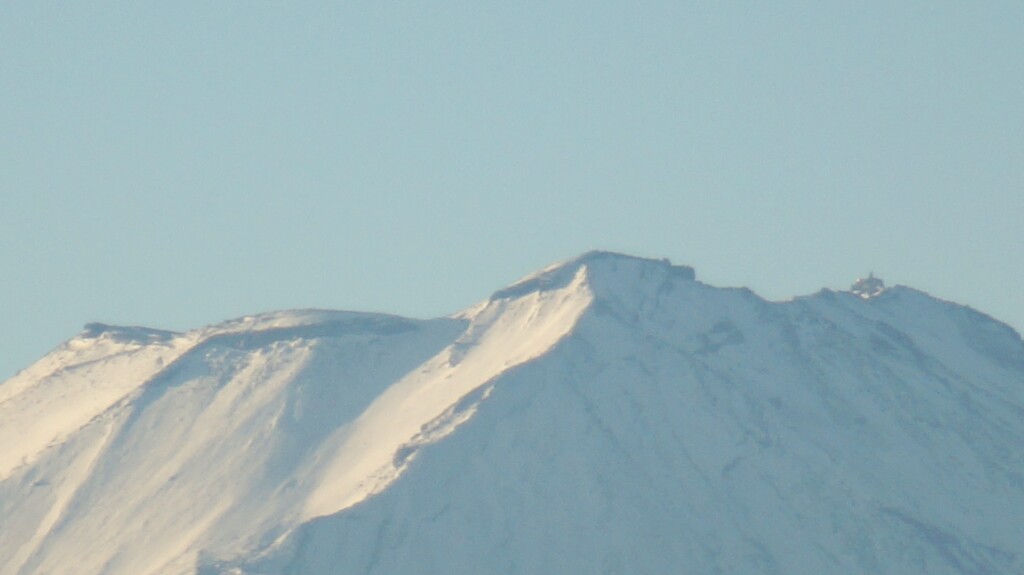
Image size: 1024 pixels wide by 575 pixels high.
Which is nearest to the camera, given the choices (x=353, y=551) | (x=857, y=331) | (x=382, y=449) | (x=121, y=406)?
(x=353, y=551)

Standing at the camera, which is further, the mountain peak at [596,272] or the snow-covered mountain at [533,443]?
the mountain peak at [596,272]

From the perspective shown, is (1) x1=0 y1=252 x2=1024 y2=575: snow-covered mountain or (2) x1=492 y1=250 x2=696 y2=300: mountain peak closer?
(1) x1=0 y1=252 x2=1024 y2=575: snow-covered mountain

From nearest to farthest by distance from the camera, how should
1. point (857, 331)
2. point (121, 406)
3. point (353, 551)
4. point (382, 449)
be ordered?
point (353, 551)
point (382, 449)
point (121, 406)
point (857, 331)

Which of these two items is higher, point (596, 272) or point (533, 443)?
point (596, 272)

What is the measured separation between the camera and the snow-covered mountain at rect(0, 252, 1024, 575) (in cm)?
15175

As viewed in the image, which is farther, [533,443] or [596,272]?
[596,272]

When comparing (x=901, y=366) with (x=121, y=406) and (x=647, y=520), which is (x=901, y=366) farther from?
(x=121, y=406)

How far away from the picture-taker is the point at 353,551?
14862cm

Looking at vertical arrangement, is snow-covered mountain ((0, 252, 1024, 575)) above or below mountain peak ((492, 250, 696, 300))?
below

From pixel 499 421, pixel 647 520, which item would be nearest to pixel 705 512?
pixel 647 520

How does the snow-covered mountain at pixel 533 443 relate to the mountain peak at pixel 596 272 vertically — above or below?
below

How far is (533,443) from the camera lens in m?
159

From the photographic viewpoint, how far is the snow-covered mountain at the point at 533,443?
151750mm

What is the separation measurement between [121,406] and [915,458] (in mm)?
55536
